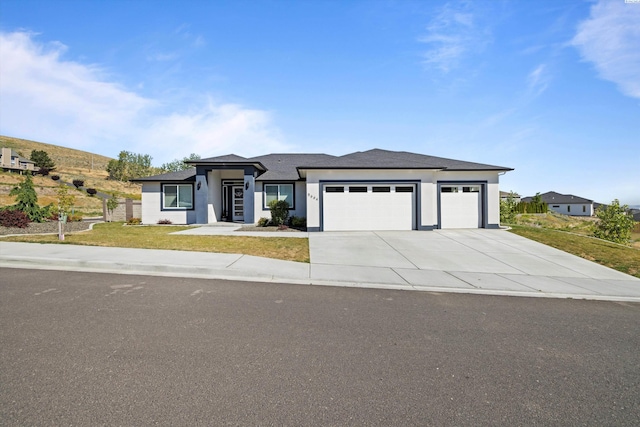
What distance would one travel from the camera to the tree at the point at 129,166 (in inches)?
2442

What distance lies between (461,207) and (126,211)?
74.7 ft

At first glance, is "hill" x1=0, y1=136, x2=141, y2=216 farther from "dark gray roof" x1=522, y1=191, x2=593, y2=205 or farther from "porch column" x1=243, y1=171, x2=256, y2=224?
"dark gray roof" x1=522, y1=191, x2=593, y2=205

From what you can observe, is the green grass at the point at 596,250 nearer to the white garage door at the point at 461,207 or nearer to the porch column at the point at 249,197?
the white garage door at the point at 461,207

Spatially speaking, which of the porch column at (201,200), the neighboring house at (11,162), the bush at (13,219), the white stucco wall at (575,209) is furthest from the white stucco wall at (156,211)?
the white stucco wall at (575,209)

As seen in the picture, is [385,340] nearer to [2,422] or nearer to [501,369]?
[501,369]

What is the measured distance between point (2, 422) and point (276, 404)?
2.12 metres

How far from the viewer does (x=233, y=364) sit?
341cm

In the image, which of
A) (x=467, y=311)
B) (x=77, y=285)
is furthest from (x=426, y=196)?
(x=77, y=285)

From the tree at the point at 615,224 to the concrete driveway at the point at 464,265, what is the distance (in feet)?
32.6

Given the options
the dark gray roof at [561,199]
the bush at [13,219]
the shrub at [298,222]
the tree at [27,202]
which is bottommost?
the shrub at [298,222]

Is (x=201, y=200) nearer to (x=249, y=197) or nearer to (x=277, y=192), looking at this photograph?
(x=249, y=197)

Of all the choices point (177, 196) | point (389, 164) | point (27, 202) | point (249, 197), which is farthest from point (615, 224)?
point (27, 202)

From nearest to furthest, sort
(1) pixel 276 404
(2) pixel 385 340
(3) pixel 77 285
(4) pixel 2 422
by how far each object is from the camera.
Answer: (4) pixel 2 422 → (1) pixel 276 404 → (2) pixel 385 340 → (3) pixel 77 285

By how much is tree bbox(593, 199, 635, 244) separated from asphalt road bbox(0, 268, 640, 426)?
705 inches
